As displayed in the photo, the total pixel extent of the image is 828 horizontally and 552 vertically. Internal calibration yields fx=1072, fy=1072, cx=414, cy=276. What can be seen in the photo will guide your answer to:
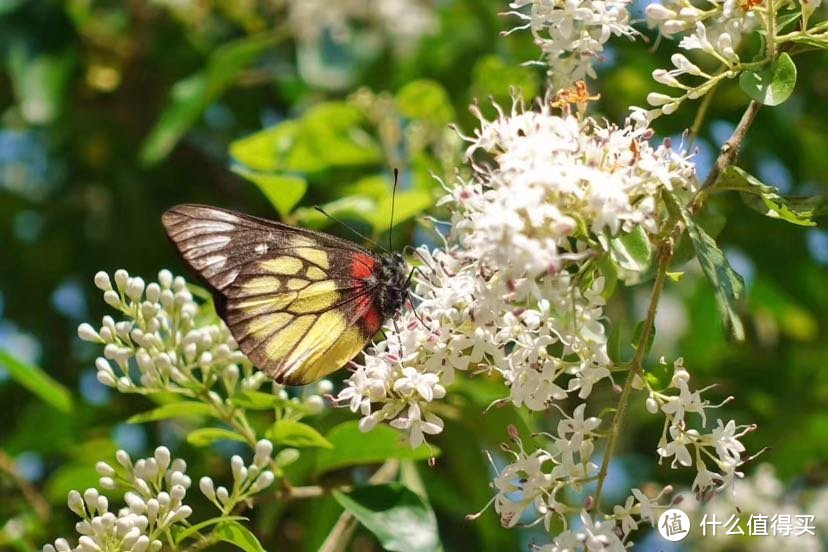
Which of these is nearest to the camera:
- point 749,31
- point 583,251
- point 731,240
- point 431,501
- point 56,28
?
point 583,251

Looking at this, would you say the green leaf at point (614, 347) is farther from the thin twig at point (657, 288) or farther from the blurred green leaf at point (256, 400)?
the blurred green leaf at point (256, 400)

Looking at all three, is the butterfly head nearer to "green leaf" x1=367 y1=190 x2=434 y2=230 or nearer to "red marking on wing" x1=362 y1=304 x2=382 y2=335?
"red marking on wing" x1=362 y1=304 x2=382 y2=335

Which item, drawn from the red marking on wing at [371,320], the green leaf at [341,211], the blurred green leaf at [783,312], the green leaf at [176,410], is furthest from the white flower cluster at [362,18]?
the green leaf at [176,410]

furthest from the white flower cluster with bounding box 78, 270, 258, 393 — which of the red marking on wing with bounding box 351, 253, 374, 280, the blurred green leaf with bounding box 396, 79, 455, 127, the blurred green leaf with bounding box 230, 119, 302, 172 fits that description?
the blurred green leaf with bounding box 396, 79, 455, 127

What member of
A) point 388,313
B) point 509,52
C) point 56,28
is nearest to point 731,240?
point 509,52

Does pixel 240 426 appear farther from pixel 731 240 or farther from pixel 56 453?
pixel 731 240

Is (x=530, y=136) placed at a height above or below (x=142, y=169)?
above
